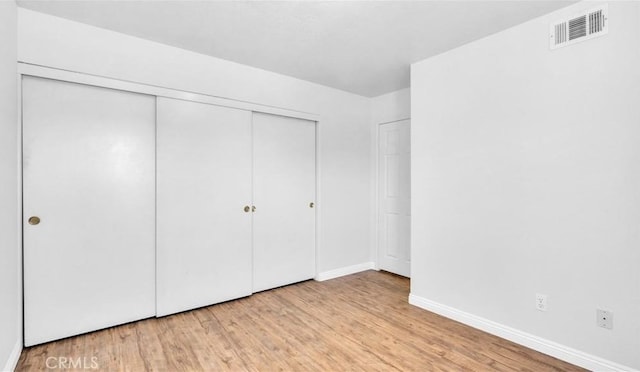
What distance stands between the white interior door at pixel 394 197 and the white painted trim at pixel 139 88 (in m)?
1.40

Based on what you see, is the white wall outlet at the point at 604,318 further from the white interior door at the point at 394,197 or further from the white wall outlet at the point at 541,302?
the white interior door at the point at 394,197

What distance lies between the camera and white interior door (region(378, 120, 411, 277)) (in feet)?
12.8

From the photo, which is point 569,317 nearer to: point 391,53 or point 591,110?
point 591,110

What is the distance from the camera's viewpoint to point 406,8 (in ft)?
6.95

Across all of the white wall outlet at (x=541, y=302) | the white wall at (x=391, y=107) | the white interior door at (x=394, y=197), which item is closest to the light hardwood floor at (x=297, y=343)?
the white wall outlet at (x=541, y=302)

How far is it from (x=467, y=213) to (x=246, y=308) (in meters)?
2.22

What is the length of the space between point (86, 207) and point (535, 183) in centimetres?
342

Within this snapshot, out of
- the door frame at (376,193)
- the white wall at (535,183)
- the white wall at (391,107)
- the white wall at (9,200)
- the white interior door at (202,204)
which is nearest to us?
the white wall at (9,200)

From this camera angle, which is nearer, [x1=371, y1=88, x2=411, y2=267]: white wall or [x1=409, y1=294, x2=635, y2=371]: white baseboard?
[x1=409, y1=294, x2=635, y2=371]: white baseboard

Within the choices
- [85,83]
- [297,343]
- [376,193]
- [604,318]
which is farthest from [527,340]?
[85,83]

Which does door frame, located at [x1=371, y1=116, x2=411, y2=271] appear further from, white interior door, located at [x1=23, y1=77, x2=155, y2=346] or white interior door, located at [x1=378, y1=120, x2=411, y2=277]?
white interior door, located at [x1=23, y1=77, x2=155, y2=346]

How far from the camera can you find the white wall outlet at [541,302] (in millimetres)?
2178

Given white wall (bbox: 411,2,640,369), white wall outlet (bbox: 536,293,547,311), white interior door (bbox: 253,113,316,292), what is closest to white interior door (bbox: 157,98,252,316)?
white interior door (bbox: 253,113,316,292)

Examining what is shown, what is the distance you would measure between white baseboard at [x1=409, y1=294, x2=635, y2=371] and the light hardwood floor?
0.06 meters
